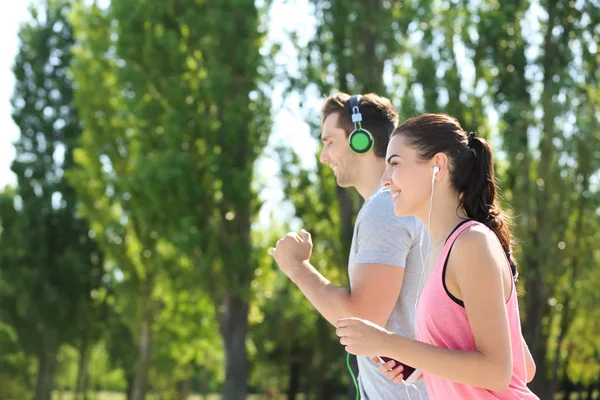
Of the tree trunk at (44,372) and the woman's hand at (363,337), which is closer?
the woman's hand at (363,337)

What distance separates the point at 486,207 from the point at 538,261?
14048 mm

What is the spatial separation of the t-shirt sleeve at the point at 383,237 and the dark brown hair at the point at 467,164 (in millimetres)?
550

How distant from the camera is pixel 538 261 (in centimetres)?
1581

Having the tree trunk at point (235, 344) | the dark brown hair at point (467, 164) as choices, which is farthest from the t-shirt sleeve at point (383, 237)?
the tree trunk at point (235, 344)

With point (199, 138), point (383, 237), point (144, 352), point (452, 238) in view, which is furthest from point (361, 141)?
point (144, 352)

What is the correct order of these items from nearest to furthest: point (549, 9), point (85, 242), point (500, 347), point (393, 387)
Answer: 1. point (500, 347)
2. point (393, 387)
3. point (549, 9)
4. point (85, 242)

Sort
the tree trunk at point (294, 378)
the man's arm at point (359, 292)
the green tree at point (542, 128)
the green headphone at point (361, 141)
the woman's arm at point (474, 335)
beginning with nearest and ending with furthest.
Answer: the woman's arm at point (474, 335), the man's arm at point (359, 292), the green headphone at point (361, 141), the green tree at point (542, 128), the tree trunk at point (294, 378)

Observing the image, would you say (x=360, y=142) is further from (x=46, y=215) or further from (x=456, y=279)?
(x=46, y=215)

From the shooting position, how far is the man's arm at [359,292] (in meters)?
2.76

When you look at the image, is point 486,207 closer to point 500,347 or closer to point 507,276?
→ point 507,276

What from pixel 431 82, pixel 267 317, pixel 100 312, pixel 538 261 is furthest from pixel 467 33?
pixel 100 312

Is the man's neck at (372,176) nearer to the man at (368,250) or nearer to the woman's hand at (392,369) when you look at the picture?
the man at (368,250)

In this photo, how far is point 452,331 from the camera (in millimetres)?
2172

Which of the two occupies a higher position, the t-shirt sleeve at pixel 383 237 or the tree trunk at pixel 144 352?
the tree trunk at pixel 144 352
